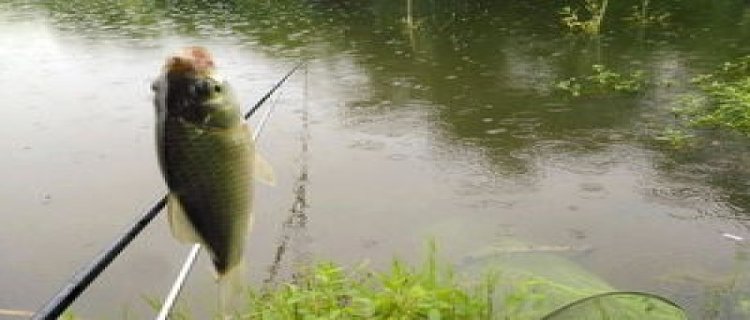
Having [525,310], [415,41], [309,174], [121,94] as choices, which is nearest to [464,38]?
[415,41]

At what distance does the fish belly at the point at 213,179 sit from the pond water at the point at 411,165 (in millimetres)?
2734

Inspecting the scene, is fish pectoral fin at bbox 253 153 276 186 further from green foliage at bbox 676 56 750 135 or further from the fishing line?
green foliage at bbox 676 56 750 135

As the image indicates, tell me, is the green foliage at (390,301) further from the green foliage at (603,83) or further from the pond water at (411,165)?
the green foliage at (603,83)

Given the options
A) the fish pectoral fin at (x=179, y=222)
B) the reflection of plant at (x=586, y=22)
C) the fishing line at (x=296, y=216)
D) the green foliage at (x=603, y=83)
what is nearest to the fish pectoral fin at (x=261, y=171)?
the fish pectoral fin at (x=179, y=222)

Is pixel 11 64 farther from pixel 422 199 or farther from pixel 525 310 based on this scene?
pixel 525 310

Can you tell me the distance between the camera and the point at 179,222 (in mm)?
1599

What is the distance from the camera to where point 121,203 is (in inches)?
239

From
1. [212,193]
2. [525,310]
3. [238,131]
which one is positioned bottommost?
[525,310]

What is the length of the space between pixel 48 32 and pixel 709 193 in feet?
48.1

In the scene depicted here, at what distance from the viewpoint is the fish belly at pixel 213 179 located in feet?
4.89

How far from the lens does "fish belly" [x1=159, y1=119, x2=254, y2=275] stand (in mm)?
1490

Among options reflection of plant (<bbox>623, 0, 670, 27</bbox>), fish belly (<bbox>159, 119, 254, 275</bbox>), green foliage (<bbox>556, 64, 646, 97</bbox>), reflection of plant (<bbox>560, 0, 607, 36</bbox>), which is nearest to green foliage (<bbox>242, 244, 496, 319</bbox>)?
fish belly (<bbox>159, 119, 254, 275</bbox>)

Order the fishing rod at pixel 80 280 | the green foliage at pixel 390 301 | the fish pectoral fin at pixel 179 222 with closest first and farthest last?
the fish pectoral fin at pixel 179 222 → the fishing rod at pixel 80 280 → the green foliage at pixel 390 301

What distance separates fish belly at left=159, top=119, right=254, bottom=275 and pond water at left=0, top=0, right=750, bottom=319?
2.73m
